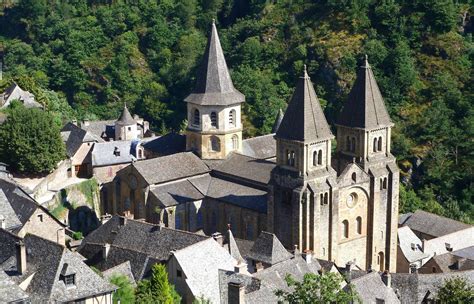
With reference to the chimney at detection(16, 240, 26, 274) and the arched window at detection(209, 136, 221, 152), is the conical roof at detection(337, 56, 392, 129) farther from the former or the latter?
the chimney at detection(16, 240, 26, 274)

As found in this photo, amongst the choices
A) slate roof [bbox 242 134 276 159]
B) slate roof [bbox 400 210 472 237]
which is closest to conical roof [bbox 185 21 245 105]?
slate roof [bbox 242 134 276 159]

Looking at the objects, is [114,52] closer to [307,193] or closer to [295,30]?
[295,30]

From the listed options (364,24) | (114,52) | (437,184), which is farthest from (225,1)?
(437,184)

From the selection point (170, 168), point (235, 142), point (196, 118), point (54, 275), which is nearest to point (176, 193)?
point (170, 168)

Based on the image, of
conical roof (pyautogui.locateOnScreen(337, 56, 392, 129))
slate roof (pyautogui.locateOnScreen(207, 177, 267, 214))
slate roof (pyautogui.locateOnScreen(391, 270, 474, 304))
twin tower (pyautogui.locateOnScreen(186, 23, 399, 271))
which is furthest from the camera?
slate roof (pyautogui.locateOnScreen(207, 177, 267, 214))

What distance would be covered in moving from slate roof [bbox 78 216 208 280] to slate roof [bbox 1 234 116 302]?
776 centimetres

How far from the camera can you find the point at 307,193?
61.0 meters

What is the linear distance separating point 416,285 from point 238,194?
603 inches

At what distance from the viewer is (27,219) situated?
5750 centimetres

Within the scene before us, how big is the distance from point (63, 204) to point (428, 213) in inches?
1122

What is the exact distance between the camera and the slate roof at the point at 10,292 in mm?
43000

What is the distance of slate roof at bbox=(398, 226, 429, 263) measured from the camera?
70062 millimetres

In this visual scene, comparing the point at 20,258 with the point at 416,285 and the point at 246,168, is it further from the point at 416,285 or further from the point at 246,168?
the point at 246,168

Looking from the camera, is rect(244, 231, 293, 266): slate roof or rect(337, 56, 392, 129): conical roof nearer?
rect(244, 231, 293, 266): slate roof
